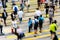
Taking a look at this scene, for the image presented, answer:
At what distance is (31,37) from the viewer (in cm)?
2180

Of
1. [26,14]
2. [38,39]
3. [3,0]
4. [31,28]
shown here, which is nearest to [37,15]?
[31,28]

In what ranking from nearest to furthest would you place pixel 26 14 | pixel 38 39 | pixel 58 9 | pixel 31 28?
1. pixel 38 39
2. pixel 31 28
3. pixel 26 14
4. pixel 58 9

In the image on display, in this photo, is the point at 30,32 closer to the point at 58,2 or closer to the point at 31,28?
the point at 31,28

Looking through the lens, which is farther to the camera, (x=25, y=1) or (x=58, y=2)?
(x=58, y=2)

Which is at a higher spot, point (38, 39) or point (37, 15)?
point (37, 15)

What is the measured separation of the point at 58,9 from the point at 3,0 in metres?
6.13

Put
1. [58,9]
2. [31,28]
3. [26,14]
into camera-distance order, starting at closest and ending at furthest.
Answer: [31,28] < [26,14] < [58,9]

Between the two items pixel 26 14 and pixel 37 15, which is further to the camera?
pixel 26 14

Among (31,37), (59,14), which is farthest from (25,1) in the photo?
(31,37)

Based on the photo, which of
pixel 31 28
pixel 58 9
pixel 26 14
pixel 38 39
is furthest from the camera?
pixel 58 9

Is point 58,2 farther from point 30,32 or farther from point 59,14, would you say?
point 30,32

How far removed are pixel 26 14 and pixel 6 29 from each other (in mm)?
5648

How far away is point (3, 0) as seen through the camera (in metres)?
31.0

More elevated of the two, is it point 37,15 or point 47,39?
point 37,15
